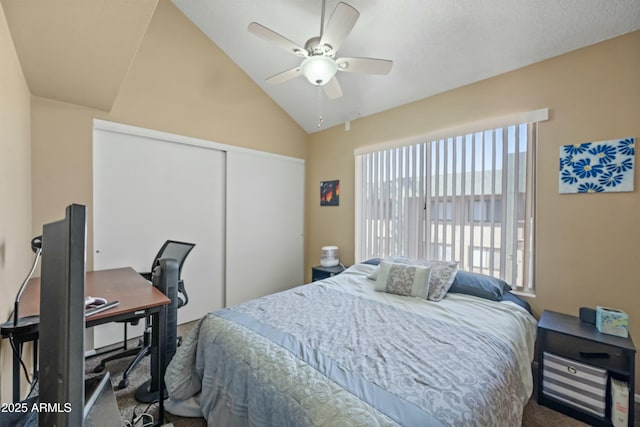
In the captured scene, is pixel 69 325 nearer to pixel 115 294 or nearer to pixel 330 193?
pixel 115 294

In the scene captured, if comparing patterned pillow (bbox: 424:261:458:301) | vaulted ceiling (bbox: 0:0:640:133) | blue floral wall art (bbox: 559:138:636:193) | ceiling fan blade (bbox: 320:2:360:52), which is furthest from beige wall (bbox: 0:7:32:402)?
blue floral wall art (bbox: 559:138:636:193)

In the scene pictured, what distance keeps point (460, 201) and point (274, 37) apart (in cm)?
218

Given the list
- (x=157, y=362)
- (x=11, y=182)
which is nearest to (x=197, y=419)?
(x=157, y=362)

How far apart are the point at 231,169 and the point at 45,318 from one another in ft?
9.61

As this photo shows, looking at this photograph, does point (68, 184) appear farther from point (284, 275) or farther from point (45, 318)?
point (284, 275)

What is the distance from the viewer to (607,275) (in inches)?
77.1

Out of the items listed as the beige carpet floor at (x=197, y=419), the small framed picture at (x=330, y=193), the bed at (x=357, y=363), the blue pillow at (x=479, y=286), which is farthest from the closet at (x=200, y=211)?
the blue pillow at (x=479, y=286)

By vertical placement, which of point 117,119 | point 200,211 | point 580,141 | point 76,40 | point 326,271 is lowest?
point 326,271

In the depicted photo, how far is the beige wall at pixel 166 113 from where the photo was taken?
223cm

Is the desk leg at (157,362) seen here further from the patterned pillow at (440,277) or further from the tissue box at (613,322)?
the tissue box at (613,322)

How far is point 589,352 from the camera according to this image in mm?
1784

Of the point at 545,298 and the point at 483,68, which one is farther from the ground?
the point at 483,68

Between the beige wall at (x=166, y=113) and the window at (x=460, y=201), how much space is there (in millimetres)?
1539

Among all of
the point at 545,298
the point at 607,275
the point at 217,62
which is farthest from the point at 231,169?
the point at 607,275
